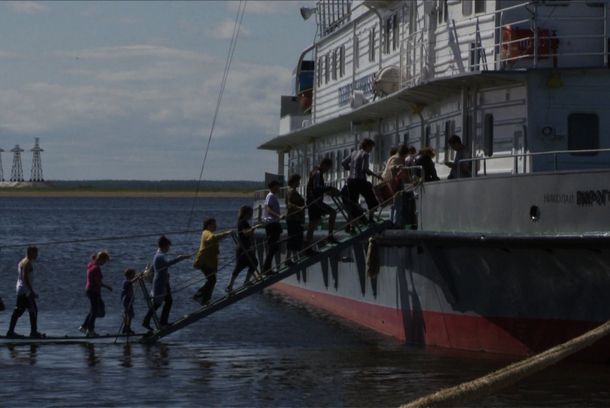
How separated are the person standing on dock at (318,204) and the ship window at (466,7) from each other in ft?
9.95

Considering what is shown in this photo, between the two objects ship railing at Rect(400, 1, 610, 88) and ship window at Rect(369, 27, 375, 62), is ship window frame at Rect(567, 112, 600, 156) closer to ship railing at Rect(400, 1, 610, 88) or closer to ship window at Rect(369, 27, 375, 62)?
ship railing at Rect(400, 1, 610, 88)

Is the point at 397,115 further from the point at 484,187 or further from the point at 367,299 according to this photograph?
the point at 484,187

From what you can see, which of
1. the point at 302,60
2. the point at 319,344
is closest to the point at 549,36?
the point at 319,344

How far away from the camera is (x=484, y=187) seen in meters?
16.7

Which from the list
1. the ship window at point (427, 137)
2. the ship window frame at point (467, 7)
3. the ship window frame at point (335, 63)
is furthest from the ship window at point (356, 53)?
the ship window frame at point (467, 7)

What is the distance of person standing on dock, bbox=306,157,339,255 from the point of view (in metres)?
19.4

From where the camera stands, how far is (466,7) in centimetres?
2023

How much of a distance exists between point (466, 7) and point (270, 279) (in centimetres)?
503

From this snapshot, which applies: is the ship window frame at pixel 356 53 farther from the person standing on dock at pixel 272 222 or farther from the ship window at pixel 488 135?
the ship window at pixel 488 135

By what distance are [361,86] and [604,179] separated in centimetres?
1256

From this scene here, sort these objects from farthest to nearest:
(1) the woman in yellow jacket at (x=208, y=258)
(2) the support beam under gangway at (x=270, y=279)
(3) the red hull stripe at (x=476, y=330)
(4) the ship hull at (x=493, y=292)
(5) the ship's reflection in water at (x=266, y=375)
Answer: (1) the woman in yellow jacket at (x=208, y=258) → (2) the support beam under gangway at (x=270, y=279) → (3) the red hull stripe at (x=476, y=330) → (4) the ship hull at (x=493, y=292) → (5) the ship's reflection in water at (x=266, y=375)

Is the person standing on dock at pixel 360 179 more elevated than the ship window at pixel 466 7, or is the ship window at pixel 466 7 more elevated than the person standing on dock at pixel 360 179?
the ship window at pixel 466 7

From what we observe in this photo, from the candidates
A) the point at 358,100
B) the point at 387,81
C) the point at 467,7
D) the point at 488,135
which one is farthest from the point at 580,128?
the point at 358,100

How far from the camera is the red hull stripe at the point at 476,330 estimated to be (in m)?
16.1
